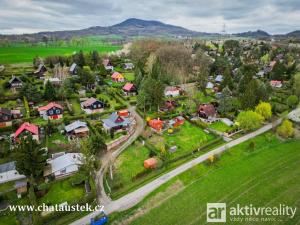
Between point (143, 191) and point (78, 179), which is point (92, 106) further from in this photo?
point (143, 191)

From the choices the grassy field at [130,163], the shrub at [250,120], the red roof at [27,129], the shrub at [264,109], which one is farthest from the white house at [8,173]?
the shrub at [264,109]

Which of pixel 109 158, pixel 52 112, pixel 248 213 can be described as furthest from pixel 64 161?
pixel 248 213

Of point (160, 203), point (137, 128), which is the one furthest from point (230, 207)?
point (137, 128)

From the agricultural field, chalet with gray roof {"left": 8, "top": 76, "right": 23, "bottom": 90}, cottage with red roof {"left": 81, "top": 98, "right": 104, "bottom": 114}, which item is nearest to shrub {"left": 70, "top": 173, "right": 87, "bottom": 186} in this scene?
the agricultural field

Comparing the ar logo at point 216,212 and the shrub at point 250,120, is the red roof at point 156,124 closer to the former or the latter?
the shrub at point 250,120

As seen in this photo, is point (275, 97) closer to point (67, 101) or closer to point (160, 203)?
point (160, 203)

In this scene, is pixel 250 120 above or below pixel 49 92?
below

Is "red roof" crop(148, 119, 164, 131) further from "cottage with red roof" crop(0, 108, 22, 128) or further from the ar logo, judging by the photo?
"cottage with red roof" crop(0, 108, 22, 128)
